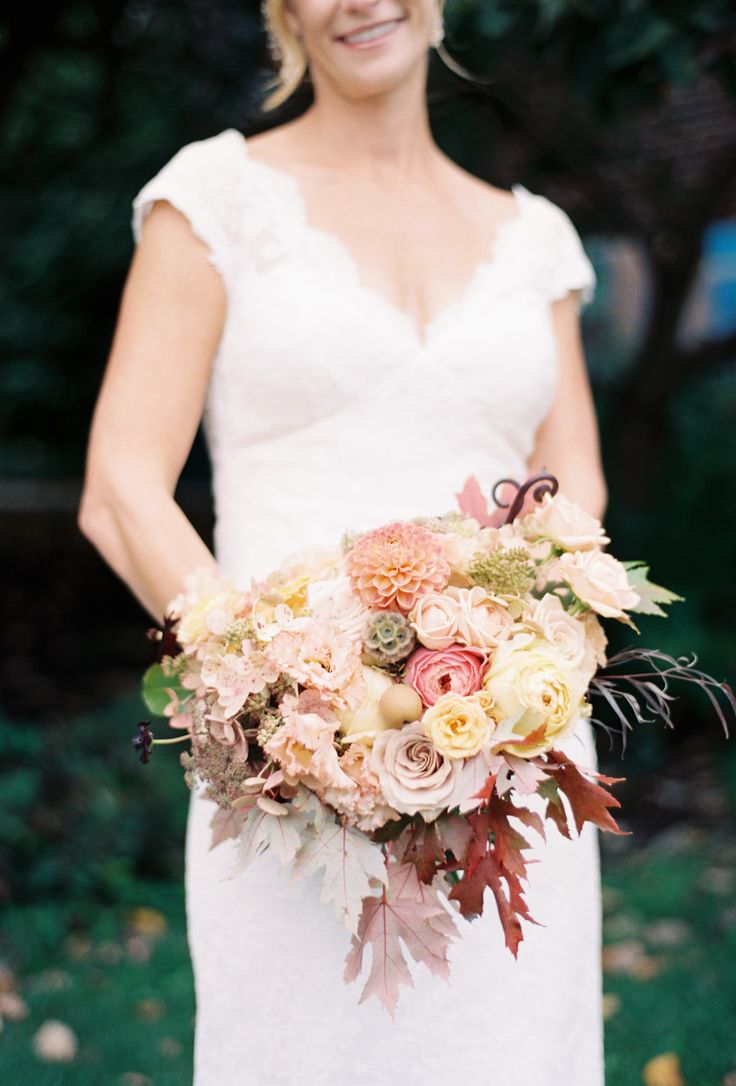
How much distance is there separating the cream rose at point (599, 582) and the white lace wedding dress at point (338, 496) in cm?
A: 56

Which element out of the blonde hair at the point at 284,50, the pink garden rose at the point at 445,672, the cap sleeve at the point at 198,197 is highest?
the blonde hair at the point at 284,50

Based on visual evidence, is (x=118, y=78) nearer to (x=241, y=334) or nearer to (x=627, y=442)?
(x=627, y=442)

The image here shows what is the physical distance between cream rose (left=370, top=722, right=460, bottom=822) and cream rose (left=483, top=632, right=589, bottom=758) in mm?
73

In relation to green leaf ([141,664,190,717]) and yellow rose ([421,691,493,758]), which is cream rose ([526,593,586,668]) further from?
green leaf ([141,664,190,717])

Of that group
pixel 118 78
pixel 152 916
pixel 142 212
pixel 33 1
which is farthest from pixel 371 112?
pixel 118 78

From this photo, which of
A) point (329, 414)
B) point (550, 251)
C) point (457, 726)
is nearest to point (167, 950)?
point (329, 414)

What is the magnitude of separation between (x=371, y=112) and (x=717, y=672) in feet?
13.9

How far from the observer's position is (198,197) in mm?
2344

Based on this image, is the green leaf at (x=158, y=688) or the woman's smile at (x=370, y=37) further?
the woman's smile at (x=370, y=37)

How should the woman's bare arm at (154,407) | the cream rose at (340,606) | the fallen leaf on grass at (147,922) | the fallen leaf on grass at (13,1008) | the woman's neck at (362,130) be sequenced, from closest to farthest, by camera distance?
the cream rose at (340,606)
the woman's bare arm at (154,407)
the woman's neck at (362,130)
the fallen leaf on grass at (13,1008)
the fallen leaf on grass at (147,922)

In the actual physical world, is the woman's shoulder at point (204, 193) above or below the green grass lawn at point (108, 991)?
above

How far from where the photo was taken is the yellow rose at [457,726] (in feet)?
5.32

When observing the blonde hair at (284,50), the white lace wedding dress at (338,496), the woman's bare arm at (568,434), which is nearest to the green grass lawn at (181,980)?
the white lace wedding dress at (338,496)

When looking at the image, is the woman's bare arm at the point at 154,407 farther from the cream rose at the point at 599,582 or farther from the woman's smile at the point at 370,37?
the cream rose at the point at 599,582
